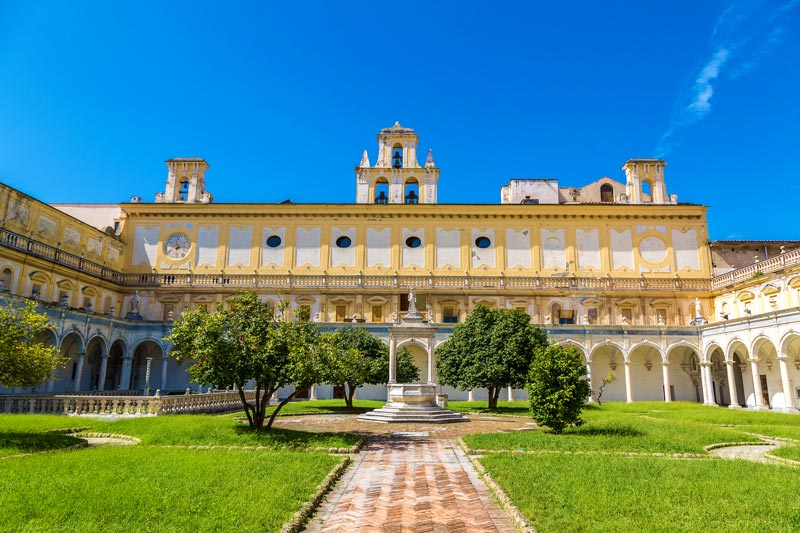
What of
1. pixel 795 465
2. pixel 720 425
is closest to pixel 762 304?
pixel 720 425

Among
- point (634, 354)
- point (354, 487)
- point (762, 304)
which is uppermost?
point (762, 304)

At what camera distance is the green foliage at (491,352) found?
26.2m

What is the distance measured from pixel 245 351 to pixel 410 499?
7.43 metres

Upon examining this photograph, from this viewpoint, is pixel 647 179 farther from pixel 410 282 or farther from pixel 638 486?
pixel 638 486

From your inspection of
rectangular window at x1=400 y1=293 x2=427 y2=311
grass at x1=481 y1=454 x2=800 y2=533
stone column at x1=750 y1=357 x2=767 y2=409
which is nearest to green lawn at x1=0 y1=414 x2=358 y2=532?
grass at x1=481 y1=454 x2=800 y2=533

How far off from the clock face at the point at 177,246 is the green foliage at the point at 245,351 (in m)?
30.6

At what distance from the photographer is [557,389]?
49.2 feet

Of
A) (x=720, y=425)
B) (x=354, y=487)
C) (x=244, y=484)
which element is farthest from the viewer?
(x=720, y=425)

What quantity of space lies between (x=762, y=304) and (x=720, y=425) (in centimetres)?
1771

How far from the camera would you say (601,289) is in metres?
39.9

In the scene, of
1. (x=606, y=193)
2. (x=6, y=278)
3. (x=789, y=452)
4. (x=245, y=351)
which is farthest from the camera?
(x=606, y=193)

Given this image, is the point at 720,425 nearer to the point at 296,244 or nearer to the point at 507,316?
the point at 507,316

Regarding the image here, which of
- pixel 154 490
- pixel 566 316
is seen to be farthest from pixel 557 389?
pixel 566 316

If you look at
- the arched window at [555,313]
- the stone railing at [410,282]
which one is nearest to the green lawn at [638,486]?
the arched window at [555,313]
